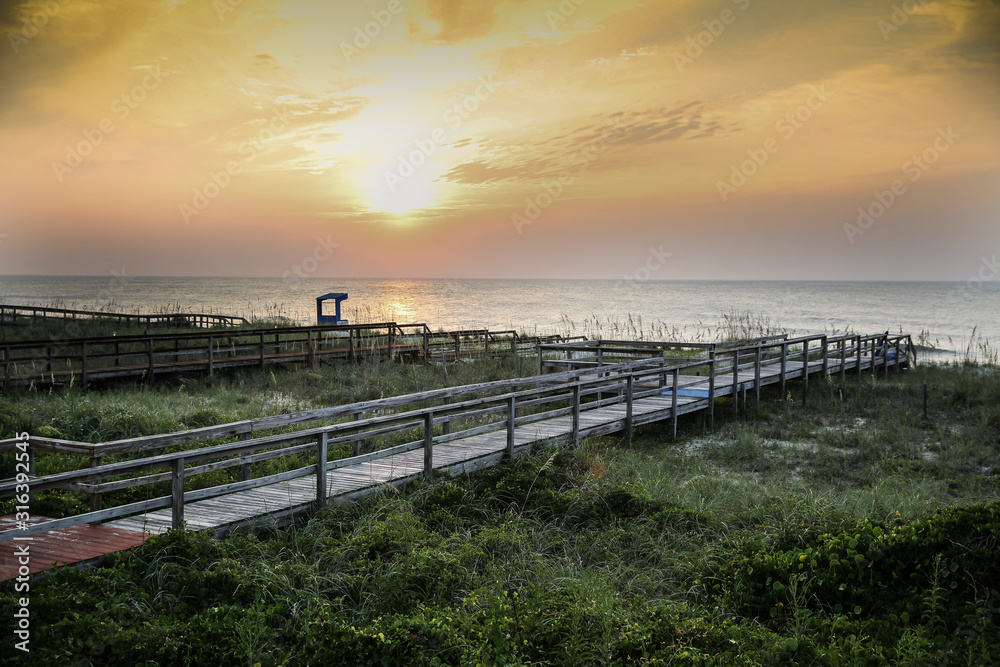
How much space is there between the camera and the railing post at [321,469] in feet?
21.1

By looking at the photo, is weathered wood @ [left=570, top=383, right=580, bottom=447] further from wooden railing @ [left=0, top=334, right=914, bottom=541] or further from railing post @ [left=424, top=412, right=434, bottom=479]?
railing post @ [left=424, top=412, right=434, bottom=479]

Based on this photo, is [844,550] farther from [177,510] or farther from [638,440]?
[638,440]

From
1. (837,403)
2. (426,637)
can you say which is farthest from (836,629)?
(837,403)

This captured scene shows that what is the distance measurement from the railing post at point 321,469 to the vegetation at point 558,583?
0.17 meters

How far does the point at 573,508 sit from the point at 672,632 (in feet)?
8.72

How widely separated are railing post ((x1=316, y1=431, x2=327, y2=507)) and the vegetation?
0.17 m

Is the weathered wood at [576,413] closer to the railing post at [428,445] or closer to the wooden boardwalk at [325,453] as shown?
the wooden boardwalk at [325,453]

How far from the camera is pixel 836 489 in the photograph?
29.9 ft

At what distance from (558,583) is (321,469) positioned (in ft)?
8.66

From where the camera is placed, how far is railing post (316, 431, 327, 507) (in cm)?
644

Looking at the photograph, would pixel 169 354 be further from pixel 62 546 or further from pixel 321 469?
pixel 62 546

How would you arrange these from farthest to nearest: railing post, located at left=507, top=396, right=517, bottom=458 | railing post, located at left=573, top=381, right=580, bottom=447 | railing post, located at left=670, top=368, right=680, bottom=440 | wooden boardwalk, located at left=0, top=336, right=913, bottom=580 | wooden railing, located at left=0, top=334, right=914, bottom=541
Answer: railing post, located at left=670, top=368, right=680, bottom=440, railing post, located at left=573, top=381, right=580, bottom=447, railing post, located at left=507, top=396, right=517, bottom=458, wooden boardwalk, located at left=0, top=336, right=913, bottom=580, wooden railing, located at left=0, top=334, right=914, bottom=541

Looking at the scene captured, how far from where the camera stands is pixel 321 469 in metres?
6.46

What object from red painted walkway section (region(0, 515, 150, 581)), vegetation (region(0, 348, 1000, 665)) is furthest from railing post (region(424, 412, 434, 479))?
red painted walkway section (region(0, 515, 150, 581))
